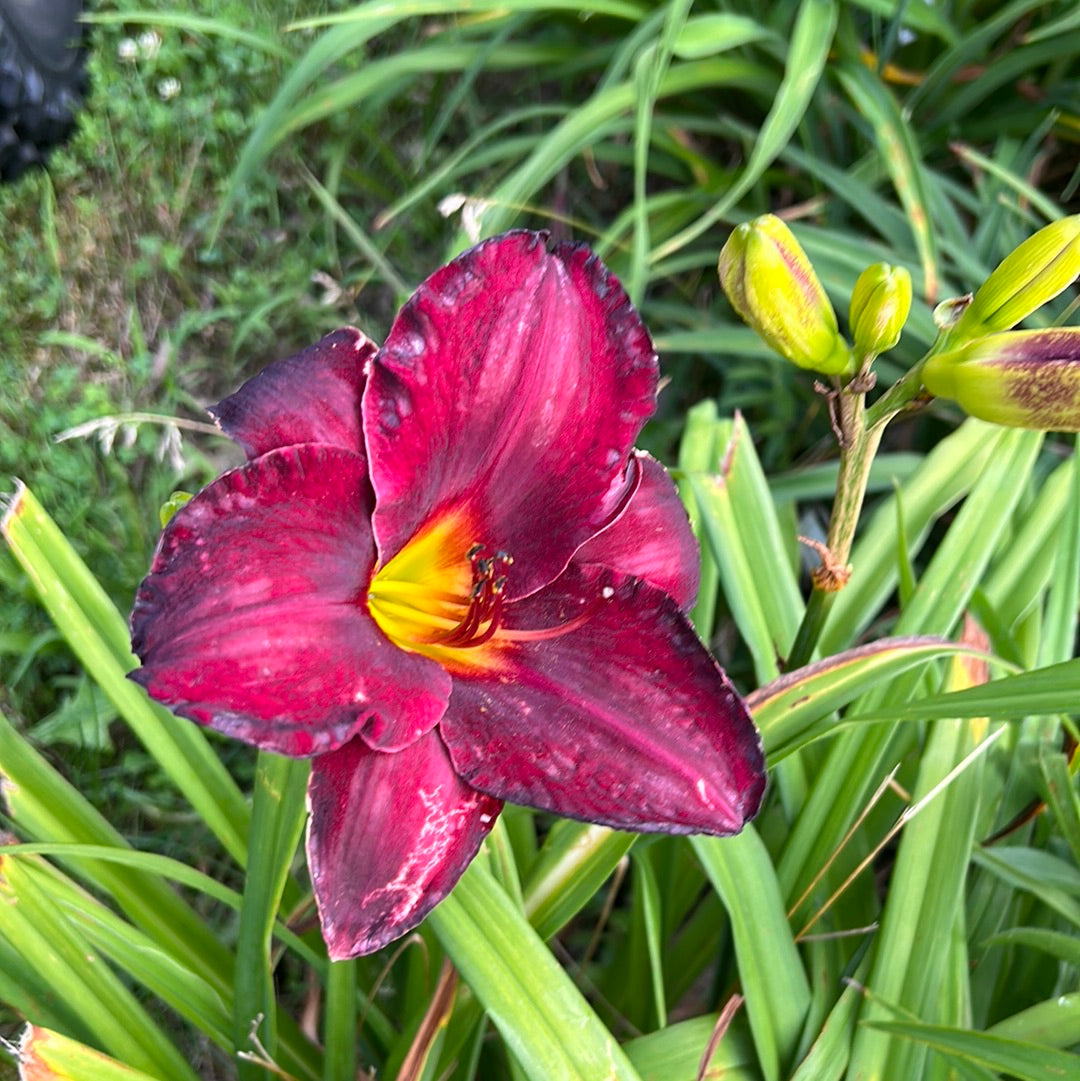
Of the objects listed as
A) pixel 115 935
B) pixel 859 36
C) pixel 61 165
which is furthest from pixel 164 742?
pixel 859 36

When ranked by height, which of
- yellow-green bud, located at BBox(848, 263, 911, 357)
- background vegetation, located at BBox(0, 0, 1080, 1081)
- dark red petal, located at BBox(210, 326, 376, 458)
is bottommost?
background vegetation, located at BBox(0, 0, 1080, 1081)

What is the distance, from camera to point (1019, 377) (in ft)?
2.03

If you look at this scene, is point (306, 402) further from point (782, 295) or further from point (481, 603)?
point (782, 295)

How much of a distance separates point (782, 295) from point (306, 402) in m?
0.32

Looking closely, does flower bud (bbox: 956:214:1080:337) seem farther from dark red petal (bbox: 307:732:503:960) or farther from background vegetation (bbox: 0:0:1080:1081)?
dark red petal (bbox: 307:732:503:960)

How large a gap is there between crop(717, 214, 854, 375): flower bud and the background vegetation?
29 cm

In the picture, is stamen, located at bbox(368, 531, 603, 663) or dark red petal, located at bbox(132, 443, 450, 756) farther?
stamen, located at bbox(368, 531, 603, 663)

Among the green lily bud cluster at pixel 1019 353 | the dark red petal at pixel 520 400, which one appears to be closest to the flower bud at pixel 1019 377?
the green lily bud cluster at pixel 1019 353

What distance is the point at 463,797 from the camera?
656 millimetres

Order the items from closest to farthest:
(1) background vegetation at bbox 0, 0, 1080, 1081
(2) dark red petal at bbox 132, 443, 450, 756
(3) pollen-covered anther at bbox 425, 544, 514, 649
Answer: (2) dark red petal at bbox 132, 443, 450, 756
(3) pollen-covered anther at bbox 425, 544, 514, 649
(1) background vegetation at bbox 0, 0, 1080, 1081

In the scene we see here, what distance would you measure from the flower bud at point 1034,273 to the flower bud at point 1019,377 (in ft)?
0.10

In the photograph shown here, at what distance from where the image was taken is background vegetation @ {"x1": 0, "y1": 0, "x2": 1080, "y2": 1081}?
0.87 m

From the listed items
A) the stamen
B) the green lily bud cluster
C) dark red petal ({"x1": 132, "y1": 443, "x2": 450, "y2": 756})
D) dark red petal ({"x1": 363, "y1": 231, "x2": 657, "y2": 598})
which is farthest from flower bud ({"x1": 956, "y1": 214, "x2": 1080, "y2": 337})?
dark red petal ({"x1": 132, "y1": 443, "x2": 450, "y2": 756})

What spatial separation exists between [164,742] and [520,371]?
1.67 ft
